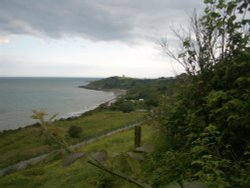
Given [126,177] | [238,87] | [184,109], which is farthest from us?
[184,109]

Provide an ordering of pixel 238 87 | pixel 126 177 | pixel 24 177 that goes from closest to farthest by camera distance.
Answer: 1. pixel 126 177
2. pixel 238 87
3. pixel 24 177

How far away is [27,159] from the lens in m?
22.3

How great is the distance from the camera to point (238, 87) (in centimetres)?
581

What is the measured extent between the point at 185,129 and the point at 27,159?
18.2m

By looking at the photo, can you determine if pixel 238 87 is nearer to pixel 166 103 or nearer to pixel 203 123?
pixel 203 123

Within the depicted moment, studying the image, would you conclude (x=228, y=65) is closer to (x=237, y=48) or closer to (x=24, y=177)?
(x=237, y=48)

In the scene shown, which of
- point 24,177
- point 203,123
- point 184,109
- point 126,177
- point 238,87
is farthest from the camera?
point 24,177

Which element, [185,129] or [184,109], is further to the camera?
[184,109]

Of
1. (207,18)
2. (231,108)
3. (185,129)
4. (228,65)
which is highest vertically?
(207,18)

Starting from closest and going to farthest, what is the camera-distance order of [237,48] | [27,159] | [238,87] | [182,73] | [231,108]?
1. [231,108]
2. [238,87]
3. [237,48]
4. [182,73]
5. [27,159]

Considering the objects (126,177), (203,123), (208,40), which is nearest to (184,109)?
(203,123)

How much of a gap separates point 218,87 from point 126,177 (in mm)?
6551

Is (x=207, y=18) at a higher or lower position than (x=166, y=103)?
higher

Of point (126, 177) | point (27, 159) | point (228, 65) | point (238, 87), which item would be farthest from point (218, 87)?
point (27, 159)
